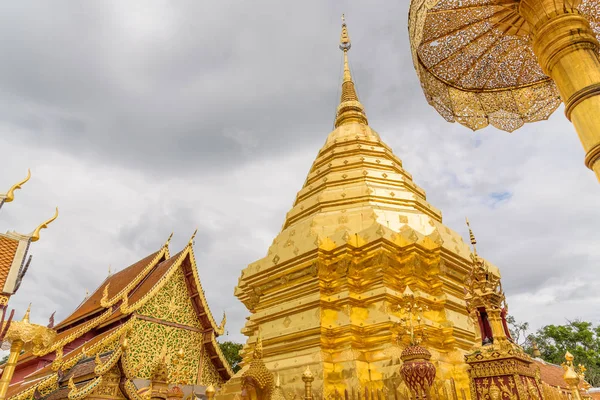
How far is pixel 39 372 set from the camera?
28.2ft

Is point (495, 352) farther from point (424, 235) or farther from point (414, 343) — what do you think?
point (424, 235)

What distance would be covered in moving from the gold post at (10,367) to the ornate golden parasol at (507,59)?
5.47m

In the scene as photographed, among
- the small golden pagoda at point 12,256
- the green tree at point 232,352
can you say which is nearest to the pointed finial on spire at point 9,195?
the small golden pagoda at point 12,256

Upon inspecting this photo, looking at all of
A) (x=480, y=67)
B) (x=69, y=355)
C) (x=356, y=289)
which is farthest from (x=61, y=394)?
(x=480, y=67)

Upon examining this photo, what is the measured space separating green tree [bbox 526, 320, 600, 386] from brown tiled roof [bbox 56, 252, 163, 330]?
16698 mm

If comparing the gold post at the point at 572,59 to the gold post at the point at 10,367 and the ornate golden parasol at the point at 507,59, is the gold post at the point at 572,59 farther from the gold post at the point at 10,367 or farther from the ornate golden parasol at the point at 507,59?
the gold post at the point at 10,367

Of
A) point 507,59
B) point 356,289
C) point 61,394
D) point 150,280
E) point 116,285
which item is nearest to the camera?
point 507,59

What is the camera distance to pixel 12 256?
5281 millimetres

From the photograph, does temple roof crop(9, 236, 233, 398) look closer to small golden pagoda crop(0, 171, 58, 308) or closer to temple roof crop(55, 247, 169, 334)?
temple roof crop(55, 247, 169, 334)

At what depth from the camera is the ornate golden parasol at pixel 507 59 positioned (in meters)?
2.81

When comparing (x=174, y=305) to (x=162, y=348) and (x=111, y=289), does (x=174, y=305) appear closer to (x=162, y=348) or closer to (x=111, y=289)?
(x=162, y=348)

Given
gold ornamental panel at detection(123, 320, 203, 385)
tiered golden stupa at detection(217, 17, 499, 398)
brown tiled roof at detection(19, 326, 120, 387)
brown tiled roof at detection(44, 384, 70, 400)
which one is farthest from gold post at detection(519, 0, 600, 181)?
brown tiled roof at detection(19, 326, 120, 387)

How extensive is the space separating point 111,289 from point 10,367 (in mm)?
7639

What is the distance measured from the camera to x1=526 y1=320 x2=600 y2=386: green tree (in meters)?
18.6
